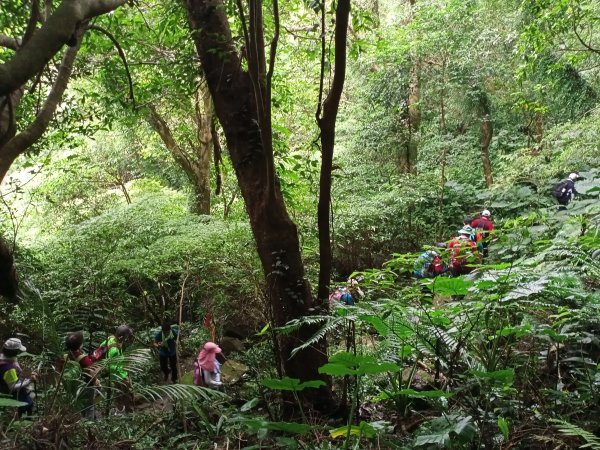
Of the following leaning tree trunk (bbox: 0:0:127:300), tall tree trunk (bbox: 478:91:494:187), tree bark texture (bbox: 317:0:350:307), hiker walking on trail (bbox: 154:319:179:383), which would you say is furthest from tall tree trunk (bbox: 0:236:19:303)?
tall tree trunk (bbox: 478:91:494:187)

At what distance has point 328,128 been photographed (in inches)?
135

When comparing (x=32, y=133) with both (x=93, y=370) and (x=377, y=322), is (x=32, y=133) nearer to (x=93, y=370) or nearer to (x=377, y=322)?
(x=93, y=370)

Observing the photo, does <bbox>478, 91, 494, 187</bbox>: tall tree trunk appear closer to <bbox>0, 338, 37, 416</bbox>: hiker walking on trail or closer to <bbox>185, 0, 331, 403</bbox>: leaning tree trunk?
<bbox>185, 0, 331, 403</bbox>: leaning tree trunk

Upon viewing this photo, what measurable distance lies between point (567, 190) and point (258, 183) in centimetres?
961

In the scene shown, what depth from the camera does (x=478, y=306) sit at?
2.95 meters

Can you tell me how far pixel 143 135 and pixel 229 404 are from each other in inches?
505

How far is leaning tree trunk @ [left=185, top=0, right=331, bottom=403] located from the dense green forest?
0.07ft

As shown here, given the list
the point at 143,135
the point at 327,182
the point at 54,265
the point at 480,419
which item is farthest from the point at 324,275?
the point at 143,135

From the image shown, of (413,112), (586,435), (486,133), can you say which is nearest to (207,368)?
(586,435)

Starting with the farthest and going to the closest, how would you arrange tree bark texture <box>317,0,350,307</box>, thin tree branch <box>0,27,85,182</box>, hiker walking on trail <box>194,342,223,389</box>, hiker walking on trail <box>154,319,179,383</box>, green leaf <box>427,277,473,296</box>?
hiker walking on trail <box>154,319,179,383</box>, hiker walking on trail <box>194,342,223,389</box>, thin tree branch <box>0,27,85,182</box>, tree bark texture <box>317,0,350,307</box>, green leaf <box>427,277,473,296</box>

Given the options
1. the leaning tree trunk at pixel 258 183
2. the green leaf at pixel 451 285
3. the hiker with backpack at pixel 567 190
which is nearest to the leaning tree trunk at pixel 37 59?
the leaning tree trunk at pixel 258 183

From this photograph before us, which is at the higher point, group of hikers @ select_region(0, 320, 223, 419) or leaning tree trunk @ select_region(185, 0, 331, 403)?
leaning tree trunk @ select_region(185, 0, 331, 403)

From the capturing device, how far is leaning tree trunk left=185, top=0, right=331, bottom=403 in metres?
3.97

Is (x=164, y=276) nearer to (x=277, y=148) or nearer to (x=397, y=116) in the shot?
(x=277, y=148)
